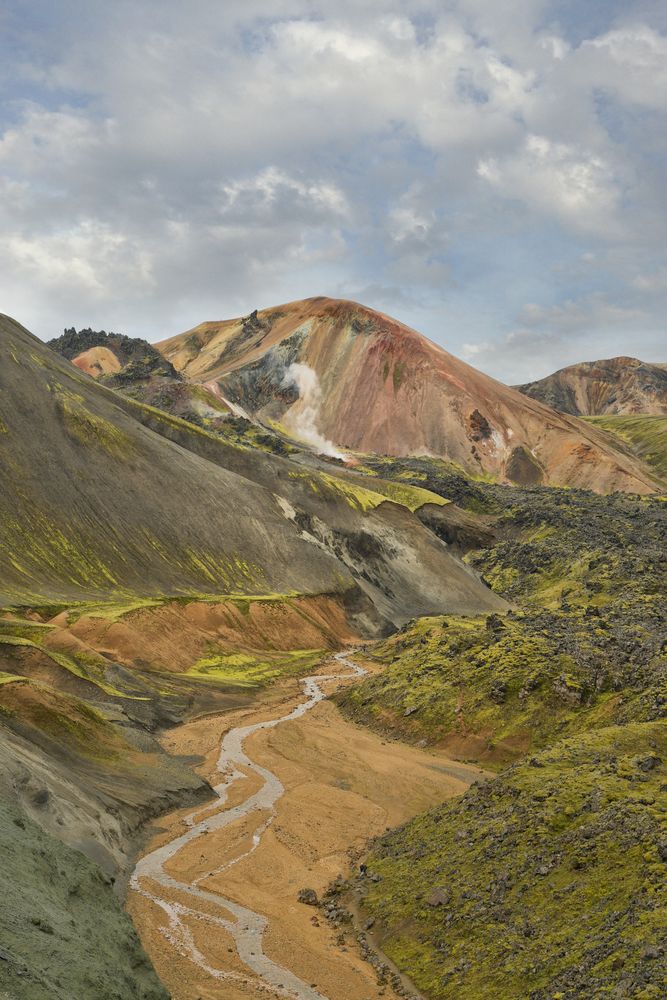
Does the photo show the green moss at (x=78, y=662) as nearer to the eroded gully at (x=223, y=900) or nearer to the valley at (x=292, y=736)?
the valley at (x=292, y=736)

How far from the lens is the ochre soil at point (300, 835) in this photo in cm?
2127

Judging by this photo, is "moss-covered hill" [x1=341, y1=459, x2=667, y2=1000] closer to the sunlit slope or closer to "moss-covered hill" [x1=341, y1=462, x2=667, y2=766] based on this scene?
"moss-covered hill" [x1=341, y1=462, x2=667, y2=766]

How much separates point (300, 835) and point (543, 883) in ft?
41.6

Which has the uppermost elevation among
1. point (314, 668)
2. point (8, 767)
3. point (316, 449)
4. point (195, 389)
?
point (195, 389)

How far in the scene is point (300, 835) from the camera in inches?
1268

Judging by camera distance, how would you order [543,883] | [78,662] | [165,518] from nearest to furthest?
1. [543,883]
2. [78,662]
3. [165,518]

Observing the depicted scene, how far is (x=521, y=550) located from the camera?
122188 mm

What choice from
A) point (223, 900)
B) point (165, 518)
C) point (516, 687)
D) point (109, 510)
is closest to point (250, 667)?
point (109, 510)

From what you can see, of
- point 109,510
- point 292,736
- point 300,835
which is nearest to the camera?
point 300,835

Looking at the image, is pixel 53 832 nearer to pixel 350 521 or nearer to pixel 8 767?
pixel 8 767

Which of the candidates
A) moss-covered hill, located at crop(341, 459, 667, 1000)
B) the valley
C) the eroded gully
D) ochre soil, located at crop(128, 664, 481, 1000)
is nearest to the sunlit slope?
the valley

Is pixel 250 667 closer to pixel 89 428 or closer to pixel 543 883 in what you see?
pixel 89 428

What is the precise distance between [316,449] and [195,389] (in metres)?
30.2

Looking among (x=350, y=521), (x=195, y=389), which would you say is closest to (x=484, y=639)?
(x=350, y=521)
